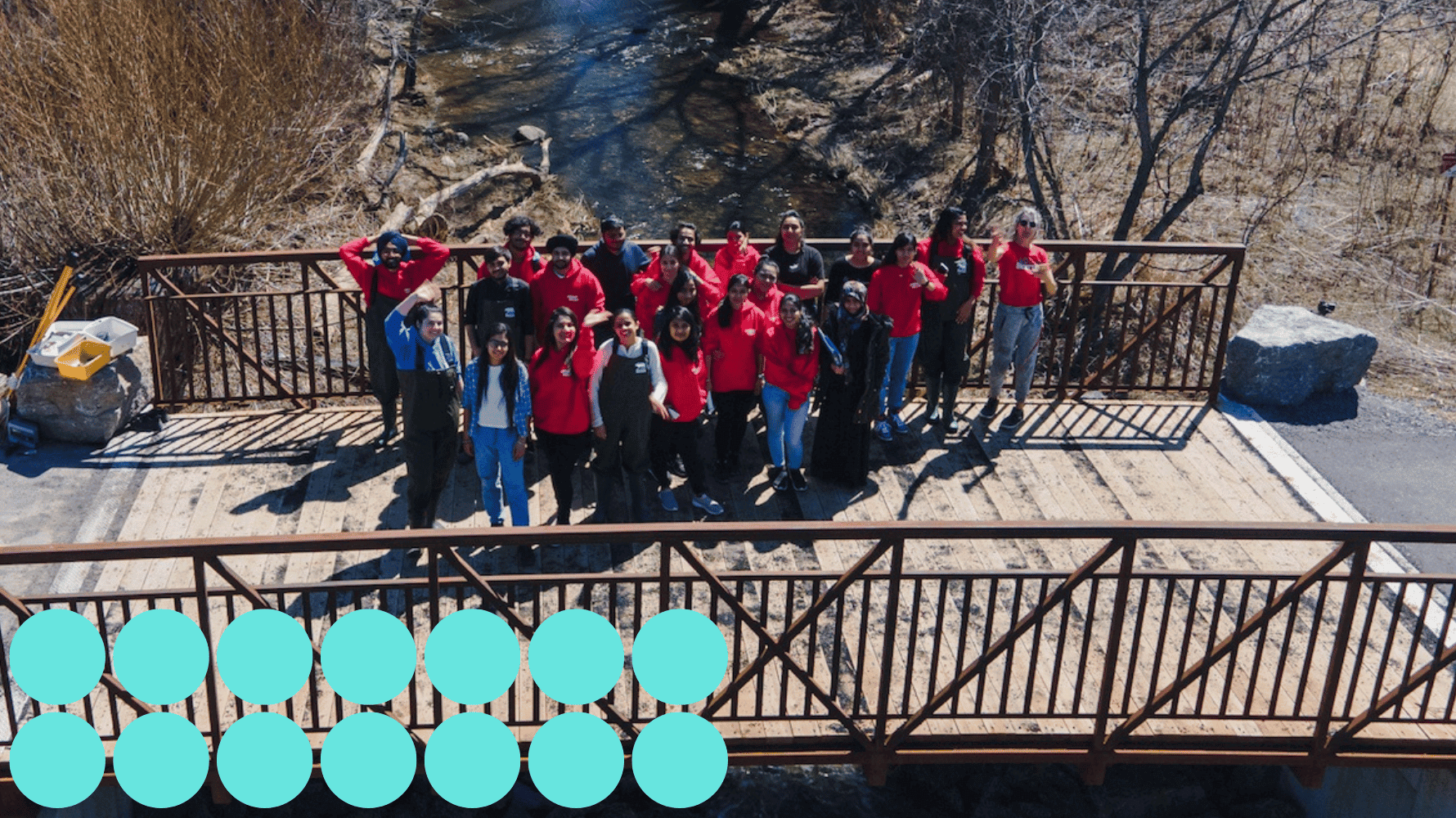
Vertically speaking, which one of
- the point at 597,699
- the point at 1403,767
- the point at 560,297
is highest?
the point at 560,297

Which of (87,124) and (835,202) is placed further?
(835,202)

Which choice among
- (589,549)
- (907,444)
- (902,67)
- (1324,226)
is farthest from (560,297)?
(902,67)

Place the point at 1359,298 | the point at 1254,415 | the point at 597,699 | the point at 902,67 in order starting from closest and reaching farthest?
the point at 597,699 < the point at 1254,415 < the point at 1359,298 < the point at 902,67

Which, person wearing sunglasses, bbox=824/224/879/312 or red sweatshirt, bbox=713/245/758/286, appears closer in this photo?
person wearing sunglasses, bbox=824/224/879/312

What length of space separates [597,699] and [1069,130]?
51.3ft

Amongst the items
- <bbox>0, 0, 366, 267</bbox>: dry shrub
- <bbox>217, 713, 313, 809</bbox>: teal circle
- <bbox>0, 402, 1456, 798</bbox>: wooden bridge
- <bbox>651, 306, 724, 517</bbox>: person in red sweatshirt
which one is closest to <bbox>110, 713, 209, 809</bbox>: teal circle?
<bbox>217, 713, 313, 809</bbox>: teal circle

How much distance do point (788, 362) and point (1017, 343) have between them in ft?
7.24

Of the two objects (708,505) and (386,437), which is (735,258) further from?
(386,437)

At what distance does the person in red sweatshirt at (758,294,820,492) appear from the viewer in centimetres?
802

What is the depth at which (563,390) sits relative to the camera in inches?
292

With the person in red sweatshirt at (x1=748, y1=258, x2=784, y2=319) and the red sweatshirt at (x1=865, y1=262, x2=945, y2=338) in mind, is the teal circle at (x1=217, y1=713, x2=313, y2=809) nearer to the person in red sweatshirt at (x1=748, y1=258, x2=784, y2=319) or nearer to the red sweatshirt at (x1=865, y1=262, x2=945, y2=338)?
the person in red sweatshirt at (x1=748, y1=258, x2=784, y2=319)

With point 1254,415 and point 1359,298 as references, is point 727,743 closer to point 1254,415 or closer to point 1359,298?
point 1254,415

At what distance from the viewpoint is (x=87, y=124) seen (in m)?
11.9

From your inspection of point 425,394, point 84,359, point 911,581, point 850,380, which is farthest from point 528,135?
point 911,581
